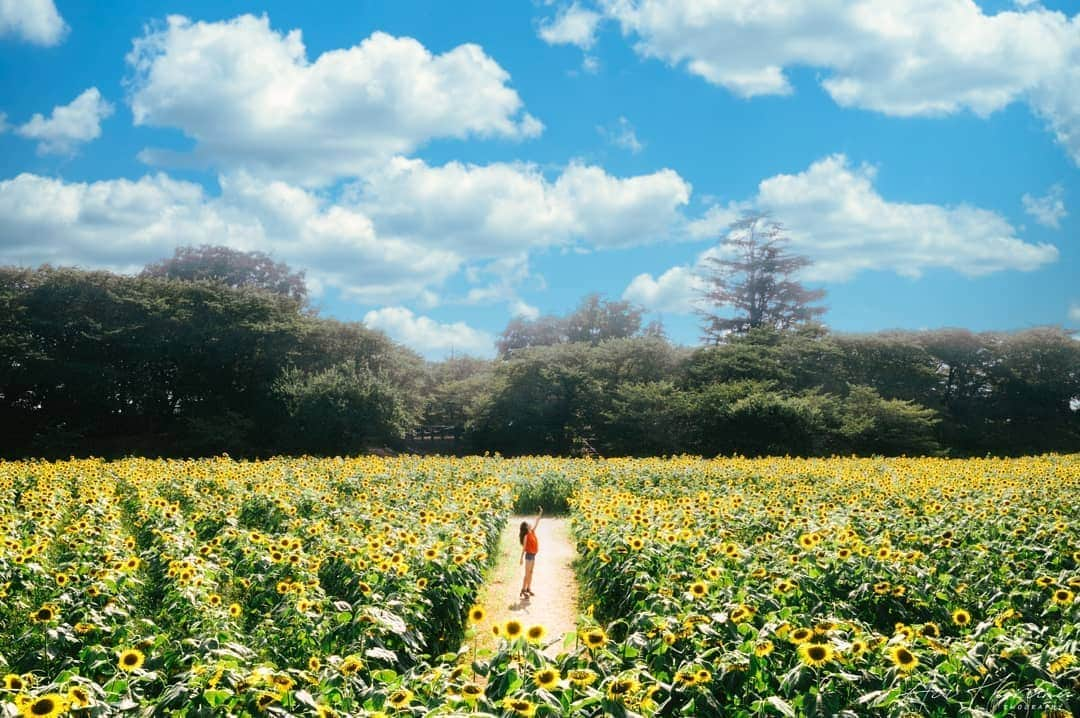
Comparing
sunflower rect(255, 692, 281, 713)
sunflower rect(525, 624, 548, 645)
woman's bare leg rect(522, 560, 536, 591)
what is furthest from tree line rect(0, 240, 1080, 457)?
sunflower rect(255, 692, 281, 713)

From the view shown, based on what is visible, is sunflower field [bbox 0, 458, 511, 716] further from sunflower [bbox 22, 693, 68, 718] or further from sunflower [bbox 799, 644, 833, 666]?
sunflower [bbox 799, 644, 833, 666]

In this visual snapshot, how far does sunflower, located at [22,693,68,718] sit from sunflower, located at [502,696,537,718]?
1.92m

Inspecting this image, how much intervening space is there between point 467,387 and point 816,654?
36.1m

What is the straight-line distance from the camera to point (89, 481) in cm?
1382

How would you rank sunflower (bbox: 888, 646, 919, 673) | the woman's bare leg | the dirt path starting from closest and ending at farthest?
1. sunflower (bbox: 888, 646, 919, 673)
2. the dirt path
3. the woman's bare leg

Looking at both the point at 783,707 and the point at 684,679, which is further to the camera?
the point at 684,679

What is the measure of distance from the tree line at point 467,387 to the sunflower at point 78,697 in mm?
28005

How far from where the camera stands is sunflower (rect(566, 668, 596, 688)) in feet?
11.1

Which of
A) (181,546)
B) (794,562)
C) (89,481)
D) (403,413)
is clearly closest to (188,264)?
(403,413)

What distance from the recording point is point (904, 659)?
366 centimetres

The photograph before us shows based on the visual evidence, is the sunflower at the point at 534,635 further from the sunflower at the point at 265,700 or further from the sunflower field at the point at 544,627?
the sunflower at the point at 265,700

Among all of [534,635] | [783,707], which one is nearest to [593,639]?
[534,635]

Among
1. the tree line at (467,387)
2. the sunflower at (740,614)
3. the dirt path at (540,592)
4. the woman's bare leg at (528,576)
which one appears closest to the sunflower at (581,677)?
the sunflower at (740,614)

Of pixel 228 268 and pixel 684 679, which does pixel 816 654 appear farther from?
pixel 228 268
